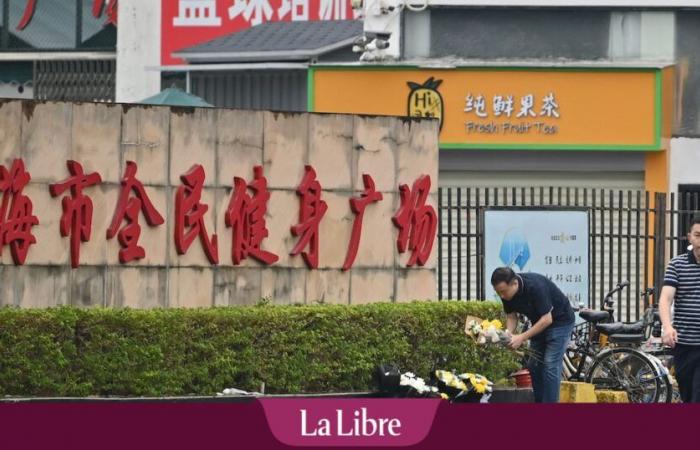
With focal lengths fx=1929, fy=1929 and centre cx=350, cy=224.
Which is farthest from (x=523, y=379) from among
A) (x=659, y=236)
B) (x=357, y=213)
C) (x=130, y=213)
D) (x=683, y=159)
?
(x=683, y=159)

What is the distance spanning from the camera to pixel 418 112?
87.6 ft

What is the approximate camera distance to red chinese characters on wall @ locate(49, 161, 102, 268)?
1531cm

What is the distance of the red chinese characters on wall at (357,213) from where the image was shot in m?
17.1

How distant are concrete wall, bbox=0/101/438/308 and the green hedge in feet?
1.57

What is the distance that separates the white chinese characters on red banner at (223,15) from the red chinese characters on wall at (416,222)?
50.7 feet

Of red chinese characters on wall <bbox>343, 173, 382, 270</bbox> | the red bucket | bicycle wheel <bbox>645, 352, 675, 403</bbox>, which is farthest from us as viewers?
bicycle wheel <bbox>645, 352, 675, 403</bbox>

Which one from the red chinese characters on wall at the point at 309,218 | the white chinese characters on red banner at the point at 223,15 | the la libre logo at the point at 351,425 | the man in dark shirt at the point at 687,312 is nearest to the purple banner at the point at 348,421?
the la libre logo at the point at 351,425

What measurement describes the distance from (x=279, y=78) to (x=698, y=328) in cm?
1682

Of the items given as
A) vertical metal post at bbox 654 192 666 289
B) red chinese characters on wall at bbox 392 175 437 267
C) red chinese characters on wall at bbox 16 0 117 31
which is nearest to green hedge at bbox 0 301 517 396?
red chinese characters on wall at bbox 392 175 437 267

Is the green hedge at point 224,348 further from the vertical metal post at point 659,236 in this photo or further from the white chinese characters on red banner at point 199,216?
the vertical metal post at point 659,236

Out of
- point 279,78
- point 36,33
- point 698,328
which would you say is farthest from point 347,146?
point 36,33

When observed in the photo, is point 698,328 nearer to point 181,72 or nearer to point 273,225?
point 273,225

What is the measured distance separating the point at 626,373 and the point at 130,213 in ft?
18.5

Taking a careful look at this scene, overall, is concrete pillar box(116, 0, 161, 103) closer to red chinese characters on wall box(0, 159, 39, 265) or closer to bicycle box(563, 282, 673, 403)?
bicycle box(563, 282, 673, 403)
